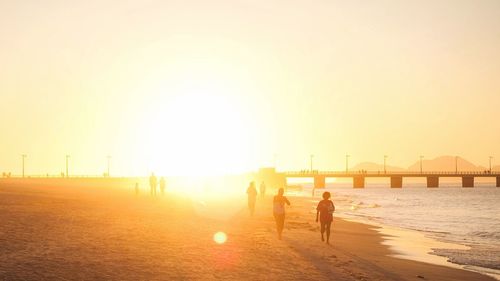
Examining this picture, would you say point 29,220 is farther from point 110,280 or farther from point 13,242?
point 110,280

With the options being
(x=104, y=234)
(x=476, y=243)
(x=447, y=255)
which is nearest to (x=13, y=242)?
(x=104, y=234)

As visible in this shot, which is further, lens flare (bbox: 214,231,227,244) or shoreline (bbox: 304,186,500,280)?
lens flare (bbox: 214,231,227,244)

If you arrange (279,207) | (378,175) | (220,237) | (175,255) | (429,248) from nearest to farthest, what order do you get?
(175,255) < (220,237) < (279,207) < (429,248) < (378,175)

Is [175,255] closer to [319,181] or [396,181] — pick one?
[319,181]

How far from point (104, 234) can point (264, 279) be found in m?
7.80

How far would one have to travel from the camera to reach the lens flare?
56.7 ft

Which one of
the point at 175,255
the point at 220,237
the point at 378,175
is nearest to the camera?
the point at 175,255

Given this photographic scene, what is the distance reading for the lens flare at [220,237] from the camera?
56.7 ft

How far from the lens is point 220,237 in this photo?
18.5 m

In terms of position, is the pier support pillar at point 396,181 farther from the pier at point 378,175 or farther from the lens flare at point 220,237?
the lens flare at point 220,237

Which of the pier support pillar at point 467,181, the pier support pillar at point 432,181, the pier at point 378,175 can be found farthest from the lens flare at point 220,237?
the pier support pillar at point 467,181

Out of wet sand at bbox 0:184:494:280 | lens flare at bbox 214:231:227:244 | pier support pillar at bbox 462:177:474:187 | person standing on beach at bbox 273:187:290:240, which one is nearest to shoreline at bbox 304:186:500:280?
wet sand at bbox 0:184:494:280

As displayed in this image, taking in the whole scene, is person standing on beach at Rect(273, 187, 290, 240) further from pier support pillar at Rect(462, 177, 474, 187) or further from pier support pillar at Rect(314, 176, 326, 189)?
pier support pillar at Rect(462, 177, 474, 187)

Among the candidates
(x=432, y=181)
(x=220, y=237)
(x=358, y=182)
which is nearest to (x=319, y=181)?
(x=358, y=182)
